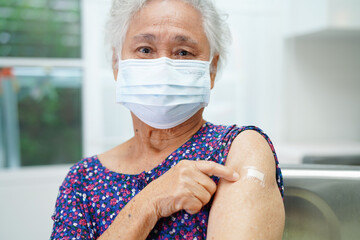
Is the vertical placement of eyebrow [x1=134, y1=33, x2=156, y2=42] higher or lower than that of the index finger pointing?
higher

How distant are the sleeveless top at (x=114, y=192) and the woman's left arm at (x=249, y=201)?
0.21ft

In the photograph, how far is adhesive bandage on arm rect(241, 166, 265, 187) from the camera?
742mm

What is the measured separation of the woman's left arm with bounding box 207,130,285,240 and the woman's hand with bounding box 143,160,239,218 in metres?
0.03

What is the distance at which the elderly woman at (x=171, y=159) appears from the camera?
2.47 ft

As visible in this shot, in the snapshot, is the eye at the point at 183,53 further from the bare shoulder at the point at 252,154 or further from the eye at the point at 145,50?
the bare shoulder at the point at 252,154

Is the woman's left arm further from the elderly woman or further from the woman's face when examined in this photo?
the woman's face

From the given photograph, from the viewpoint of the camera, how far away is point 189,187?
30.1 inches

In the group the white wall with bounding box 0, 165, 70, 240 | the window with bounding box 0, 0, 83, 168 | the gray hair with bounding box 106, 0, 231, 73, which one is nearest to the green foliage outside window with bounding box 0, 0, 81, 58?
the window with bounding box 0, 0, 83, 168

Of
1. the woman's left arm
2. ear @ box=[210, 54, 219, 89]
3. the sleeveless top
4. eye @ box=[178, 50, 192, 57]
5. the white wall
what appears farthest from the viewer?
the white wall

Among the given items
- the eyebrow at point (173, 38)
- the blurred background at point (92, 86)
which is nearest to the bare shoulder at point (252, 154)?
the eyebrow at point (173, 38)

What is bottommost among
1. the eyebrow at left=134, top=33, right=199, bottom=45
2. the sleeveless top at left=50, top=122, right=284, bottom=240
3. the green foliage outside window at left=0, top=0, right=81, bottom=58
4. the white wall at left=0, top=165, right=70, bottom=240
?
the white wall at left=0, top=165, right=70, bottom=240

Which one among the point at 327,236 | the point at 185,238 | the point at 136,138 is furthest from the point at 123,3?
the point at 327,236

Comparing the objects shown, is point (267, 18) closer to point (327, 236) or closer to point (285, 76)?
point (285, 76)

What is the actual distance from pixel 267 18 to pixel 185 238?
9.22ft
